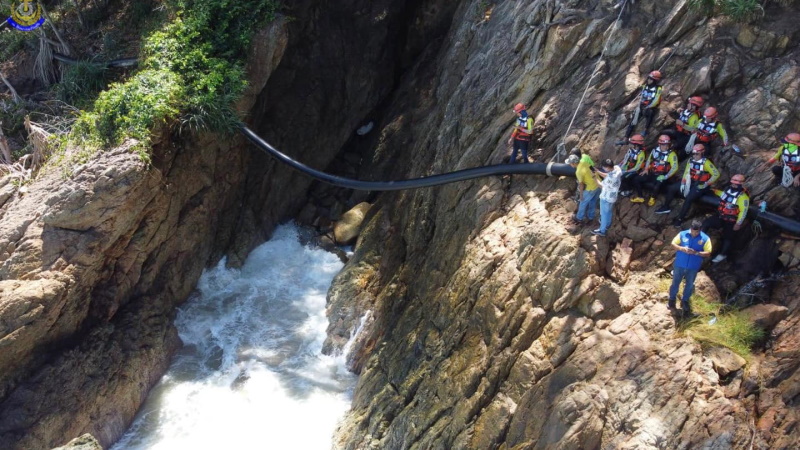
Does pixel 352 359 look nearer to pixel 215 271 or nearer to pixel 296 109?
pixel 215 271

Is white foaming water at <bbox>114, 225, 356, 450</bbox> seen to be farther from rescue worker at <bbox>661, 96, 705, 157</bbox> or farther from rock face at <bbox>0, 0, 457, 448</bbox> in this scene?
rescue worker at <bbox>661, 96, 705, 157</bbox>

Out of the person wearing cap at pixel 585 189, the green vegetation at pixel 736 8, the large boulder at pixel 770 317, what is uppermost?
the green vegetation at pixel 736 8

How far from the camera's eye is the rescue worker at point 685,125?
32.3ft

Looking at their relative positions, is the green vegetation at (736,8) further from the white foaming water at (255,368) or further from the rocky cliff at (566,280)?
the white foaming water at (255,368)

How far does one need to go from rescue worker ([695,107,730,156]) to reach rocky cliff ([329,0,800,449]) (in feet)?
1.13

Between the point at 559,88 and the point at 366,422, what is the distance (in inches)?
298

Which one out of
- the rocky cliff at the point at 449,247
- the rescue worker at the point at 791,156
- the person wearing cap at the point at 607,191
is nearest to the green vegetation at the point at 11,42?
the rocky cliff at the point at 449,247

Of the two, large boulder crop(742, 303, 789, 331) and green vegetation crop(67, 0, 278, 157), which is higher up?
green vegetation crop(67, 0, 278, 157)

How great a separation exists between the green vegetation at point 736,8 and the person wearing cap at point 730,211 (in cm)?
294

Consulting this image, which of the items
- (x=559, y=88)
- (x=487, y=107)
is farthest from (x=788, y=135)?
(x=487, y=107)


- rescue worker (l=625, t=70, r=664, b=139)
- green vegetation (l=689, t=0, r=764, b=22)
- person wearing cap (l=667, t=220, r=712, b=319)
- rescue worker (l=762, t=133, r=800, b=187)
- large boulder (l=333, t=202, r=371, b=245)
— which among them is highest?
green vegetation (l=689, t=0, r=764, b=22)

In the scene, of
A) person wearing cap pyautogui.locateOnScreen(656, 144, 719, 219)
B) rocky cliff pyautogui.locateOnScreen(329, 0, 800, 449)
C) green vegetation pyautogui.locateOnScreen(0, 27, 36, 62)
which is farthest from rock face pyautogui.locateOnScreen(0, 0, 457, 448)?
person wearing cap pyautogui.locateOnScreen(656, 144, 719, 219)

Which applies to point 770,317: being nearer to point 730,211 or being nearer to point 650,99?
point 730,211

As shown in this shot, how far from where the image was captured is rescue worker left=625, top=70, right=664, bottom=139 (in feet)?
33.2
